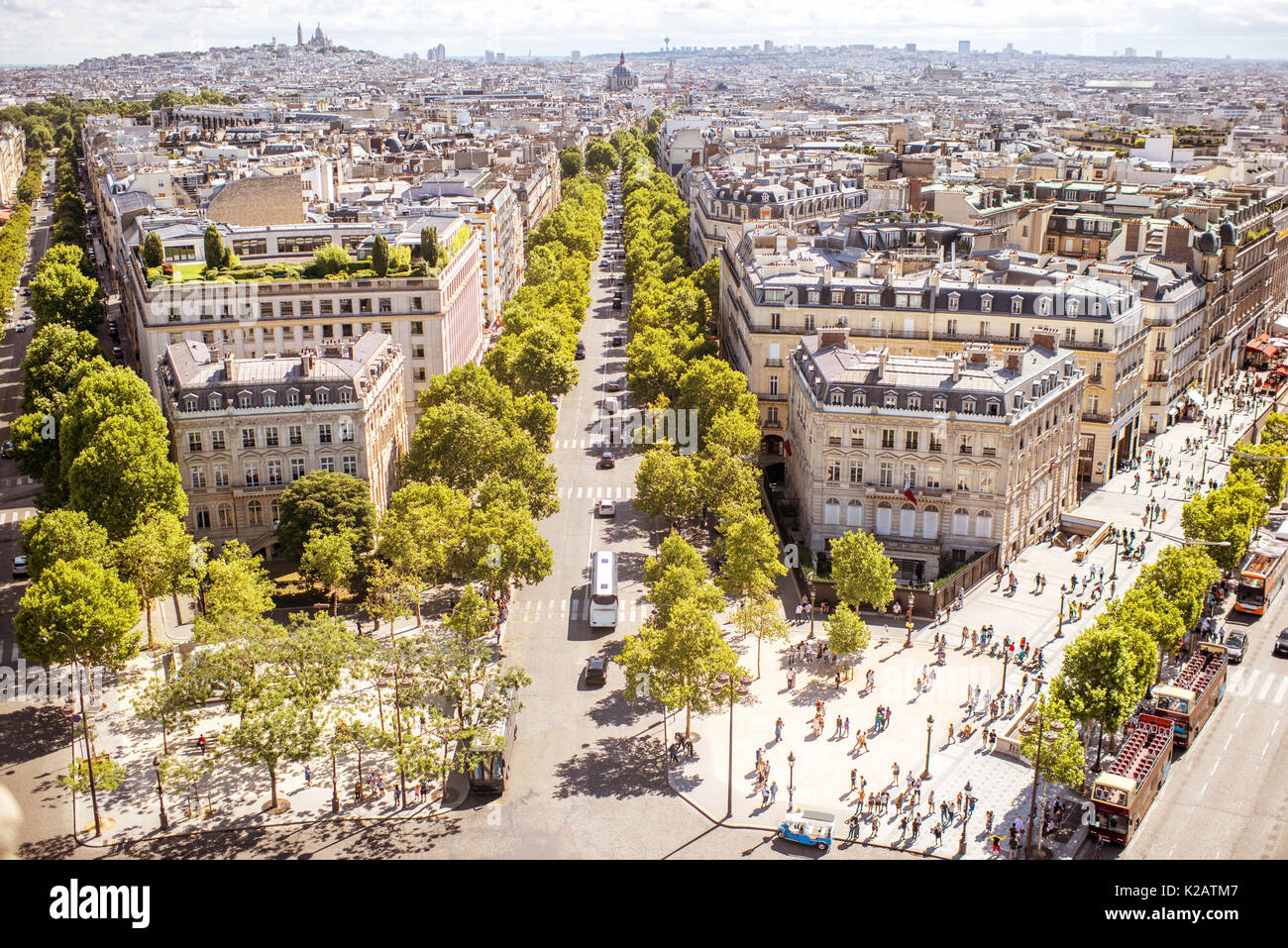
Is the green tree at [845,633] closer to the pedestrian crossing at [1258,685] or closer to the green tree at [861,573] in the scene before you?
the green tree at [861,573]

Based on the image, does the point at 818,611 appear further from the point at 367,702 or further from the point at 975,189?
the point at 975,189

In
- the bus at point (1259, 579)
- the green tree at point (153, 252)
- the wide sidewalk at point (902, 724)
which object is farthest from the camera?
the green tree at point (153, 252)

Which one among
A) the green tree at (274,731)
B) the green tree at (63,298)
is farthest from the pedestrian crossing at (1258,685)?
the green tree at (63,298)

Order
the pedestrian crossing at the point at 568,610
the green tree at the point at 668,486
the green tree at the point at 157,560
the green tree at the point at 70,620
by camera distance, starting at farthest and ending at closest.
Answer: the green tree at the point at 668,486 < the pedestrian crossing at the point at 568,610 < the green tree at the point at 157,560 < the green tree at the point at 70,620

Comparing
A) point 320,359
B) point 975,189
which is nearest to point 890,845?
point 320,359

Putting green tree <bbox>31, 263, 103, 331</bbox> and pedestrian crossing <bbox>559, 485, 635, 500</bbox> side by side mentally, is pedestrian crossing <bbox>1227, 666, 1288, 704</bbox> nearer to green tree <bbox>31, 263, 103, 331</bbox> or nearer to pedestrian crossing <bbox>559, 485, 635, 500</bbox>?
pedestrian crossing <bbox>559, 485, 635, 500</bbox>

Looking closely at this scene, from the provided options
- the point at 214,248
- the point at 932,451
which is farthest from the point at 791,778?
the point at 214,248

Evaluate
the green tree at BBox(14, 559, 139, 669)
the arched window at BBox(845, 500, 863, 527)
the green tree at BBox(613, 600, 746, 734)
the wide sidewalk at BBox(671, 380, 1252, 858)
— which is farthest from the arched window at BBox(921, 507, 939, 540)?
the green tree at BBox(14, 559, 139, 669)
